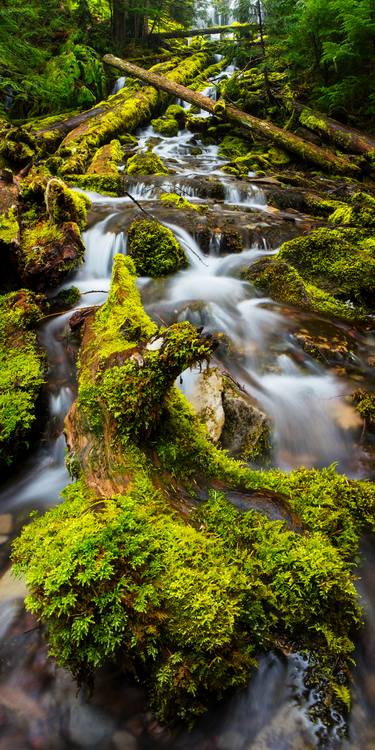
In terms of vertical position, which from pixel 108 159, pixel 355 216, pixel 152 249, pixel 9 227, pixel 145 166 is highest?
pixel 108 159

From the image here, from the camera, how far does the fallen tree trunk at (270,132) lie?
40.2 feet

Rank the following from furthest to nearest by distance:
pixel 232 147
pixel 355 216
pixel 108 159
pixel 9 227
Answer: pixel 232 147, pixel 108 159, pixel 355 216, pixel 9 227

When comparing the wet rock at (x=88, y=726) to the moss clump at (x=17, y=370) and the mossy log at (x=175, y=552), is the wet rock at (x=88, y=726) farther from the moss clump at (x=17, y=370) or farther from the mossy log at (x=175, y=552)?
the moss clump at (x=17, y=370)

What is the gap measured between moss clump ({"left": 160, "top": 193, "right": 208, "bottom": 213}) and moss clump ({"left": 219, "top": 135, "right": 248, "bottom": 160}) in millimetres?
5592

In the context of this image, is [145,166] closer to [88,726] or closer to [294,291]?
[294,291]

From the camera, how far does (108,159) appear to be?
39.8ft

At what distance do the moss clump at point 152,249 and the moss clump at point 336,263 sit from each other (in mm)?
1925

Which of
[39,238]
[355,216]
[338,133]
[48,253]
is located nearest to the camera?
[48,253]

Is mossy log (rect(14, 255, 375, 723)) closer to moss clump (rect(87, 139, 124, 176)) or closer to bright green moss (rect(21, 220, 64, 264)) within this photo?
bright green moss (rect(21, 220, 64, 264))

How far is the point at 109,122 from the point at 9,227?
10.9m

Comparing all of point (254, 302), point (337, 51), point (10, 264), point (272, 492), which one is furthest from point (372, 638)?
point (337, 51)

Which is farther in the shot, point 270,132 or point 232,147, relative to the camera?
point 232,147

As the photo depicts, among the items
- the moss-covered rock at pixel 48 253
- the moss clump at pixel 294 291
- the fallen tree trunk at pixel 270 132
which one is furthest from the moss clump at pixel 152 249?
the fallen tree trunk at pixel 270 132

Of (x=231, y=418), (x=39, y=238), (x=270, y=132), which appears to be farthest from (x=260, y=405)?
(x=270, y=132)
